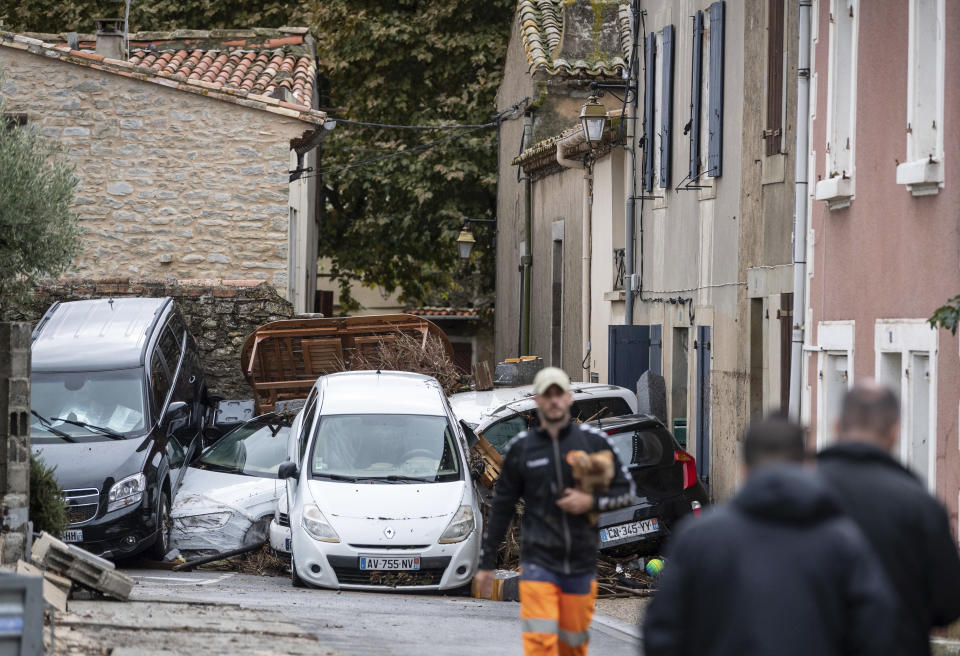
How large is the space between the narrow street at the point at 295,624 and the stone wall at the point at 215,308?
9596 mm

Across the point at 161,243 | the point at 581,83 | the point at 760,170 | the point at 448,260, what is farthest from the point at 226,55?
the point at 760,170

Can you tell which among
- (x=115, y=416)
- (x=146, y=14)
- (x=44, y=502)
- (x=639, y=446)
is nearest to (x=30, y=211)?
(x=115, y=416)

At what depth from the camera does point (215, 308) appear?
892 inches

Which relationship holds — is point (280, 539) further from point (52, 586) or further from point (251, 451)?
point (52, 586)

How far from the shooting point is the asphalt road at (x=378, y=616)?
9.95 meters

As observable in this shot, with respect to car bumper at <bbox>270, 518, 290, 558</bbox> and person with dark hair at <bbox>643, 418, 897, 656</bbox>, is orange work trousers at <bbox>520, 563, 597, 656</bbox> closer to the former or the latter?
person with dark hair at <bbox>643, 418, 897, 656</bbox>

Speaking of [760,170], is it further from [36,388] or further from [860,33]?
[36,388]

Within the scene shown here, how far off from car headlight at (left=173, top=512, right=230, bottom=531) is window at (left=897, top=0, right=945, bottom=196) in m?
7.68

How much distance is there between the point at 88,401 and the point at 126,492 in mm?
1735

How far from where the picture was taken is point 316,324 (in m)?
21.0

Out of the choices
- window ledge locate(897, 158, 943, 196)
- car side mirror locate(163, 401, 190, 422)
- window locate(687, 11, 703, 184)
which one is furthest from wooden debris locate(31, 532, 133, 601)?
window locate(687, 11, 703, 184)

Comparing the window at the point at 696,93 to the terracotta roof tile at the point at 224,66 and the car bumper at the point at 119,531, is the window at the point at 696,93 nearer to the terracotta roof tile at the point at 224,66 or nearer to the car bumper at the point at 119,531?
the car bumper at the point at 119,531

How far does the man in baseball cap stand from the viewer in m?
7.54

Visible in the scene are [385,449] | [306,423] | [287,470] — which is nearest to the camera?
[287,470]
